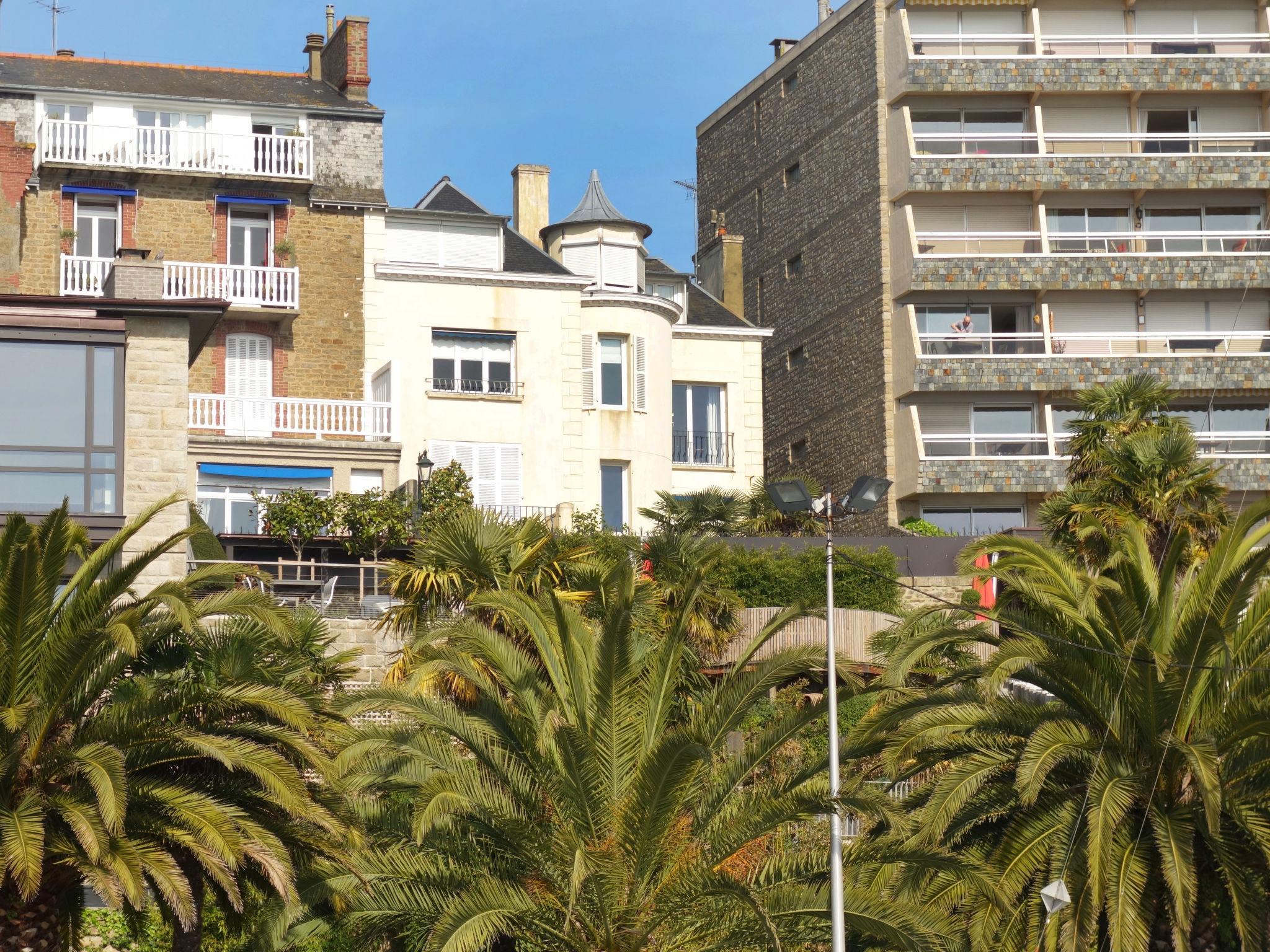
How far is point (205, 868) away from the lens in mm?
20156

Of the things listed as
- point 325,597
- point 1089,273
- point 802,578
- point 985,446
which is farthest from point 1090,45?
point 325,597

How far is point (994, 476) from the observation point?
155 ft

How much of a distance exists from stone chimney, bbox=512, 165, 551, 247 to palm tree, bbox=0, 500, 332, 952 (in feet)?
101

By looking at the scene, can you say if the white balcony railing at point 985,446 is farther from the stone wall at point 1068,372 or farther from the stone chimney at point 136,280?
the stone chimney at point 136,280

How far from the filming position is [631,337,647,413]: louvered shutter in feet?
149

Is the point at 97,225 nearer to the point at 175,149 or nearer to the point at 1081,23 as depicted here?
the point at 175,149

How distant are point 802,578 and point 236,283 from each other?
14.6 meters

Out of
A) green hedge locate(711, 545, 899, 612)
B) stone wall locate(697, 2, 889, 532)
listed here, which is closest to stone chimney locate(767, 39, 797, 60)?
stone wall locate(697, 2, 889, 532)

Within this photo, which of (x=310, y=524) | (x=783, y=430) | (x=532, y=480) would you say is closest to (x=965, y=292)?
(x=783, y=430)

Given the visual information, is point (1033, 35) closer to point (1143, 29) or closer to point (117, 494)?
point (1143, 29)

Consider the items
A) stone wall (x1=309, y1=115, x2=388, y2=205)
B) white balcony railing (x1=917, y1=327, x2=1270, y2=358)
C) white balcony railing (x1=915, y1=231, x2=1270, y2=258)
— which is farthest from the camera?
white balcony railing (x1=915, y1=231, x2=1270, y2=258)

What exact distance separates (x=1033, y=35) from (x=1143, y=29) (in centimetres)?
335

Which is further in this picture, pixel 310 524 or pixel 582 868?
pixel 310 524

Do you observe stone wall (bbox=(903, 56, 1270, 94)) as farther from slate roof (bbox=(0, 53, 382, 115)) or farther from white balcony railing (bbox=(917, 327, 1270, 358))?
slate roof (bbox=(0, 53, 382, 115))
